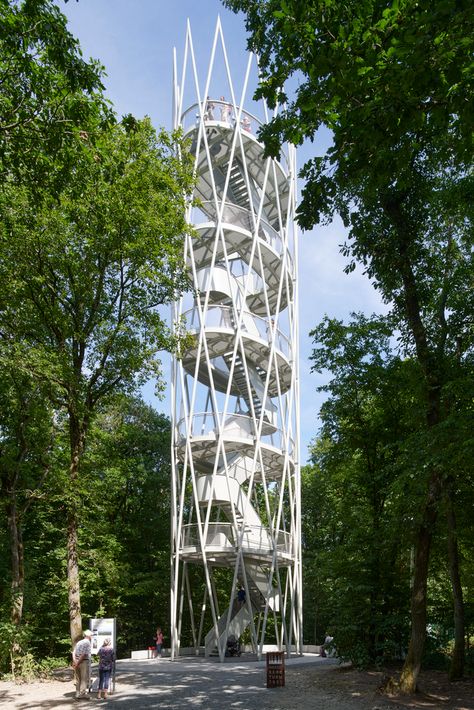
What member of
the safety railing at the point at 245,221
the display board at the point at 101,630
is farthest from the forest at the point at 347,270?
the safety railing at the point at 245,221

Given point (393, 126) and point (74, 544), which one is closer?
point (393, 126)

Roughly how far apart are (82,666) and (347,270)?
918 cm

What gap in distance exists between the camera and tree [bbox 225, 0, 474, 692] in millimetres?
5043

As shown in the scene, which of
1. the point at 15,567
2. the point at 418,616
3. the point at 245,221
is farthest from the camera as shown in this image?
the point at 245,221

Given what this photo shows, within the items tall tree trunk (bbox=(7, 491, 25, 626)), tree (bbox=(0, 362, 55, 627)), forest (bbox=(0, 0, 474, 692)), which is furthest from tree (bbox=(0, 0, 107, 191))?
tall tree trunk (bbox=(7, 491, 25, 626))

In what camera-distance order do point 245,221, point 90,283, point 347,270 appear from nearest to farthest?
point 347,270, point 90,283, point 245,221

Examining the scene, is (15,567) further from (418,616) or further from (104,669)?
(418,616)

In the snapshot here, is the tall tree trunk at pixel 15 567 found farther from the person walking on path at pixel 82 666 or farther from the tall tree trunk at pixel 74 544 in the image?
the person walking on path at pixel 82 666

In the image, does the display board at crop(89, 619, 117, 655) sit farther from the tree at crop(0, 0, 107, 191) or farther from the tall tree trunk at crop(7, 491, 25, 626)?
the tree at crop(0, 0, 107, 191)

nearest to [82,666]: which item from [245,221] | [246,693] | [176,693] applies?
[176,693]

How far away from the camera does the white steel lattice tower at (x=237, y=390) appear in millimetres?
20600

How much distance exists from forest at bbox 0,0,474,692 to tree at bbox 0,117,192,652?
0.17 ft

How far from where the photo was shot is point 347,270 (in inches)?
482

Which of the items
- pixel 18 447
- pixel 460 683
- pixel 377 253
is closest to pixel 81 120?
pixel 377 253
